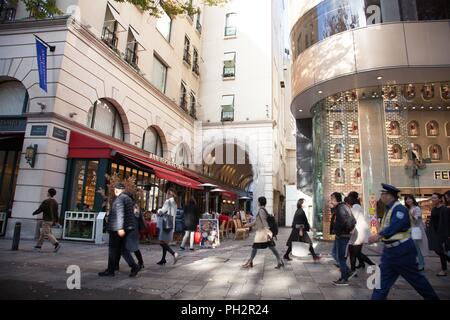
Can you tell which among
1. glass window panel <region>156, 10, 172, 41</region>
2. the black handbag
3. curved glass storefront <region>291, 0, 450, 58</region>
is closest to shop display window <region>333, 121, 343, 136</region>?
curved glass storefront <region>291, 0, 450, 58</region>

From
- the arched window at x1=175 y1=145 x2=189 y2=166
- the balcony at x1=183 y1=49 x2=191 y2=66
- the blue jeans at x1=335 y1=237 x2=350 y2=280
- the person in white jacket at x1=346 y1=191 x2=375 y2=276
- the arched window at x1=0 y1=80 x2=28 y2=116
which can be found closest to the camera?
the blue jeans at x1=335 y1=237 x2=350 y2=280

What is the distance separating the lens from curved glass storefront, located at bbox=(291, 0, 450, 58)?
1198 cm

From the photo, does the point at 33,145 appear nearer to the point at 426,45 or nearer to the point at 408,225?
the point at 408,225

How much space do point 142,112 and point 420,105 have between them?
524 inches

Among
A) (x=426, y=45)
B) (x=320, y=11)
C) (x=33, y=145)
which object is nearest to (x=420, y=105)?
(x=426, y=45)

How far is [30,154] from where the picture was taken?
34.0ft

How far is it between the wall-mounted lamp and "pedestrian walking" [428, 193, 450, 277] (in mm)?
11952

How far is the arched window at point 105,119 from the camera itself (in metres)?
13.3

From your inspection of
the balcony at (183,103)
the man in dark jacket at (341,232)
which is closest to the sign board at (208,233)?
the man in dark jacket at (341,232)

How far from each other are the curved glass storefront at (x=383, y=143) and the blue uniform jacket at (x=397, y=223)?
9.79 meters

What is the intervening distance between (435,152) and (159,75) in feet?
48.9

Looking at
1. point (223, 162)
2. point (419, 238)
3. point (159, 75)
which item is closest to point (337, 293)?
point (419, 238)

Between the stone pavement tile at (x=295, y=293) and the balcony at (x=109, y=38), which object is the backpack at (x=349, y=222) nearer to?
the stone pavement tile at (x=295, y=293)

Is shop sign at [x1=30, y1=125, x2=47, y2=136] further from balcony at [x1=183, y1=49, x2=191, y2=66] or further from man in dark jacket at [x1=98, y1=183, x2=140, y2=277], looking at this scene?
balcony at [x1=183, y1=49, x2=191, y2=66]
